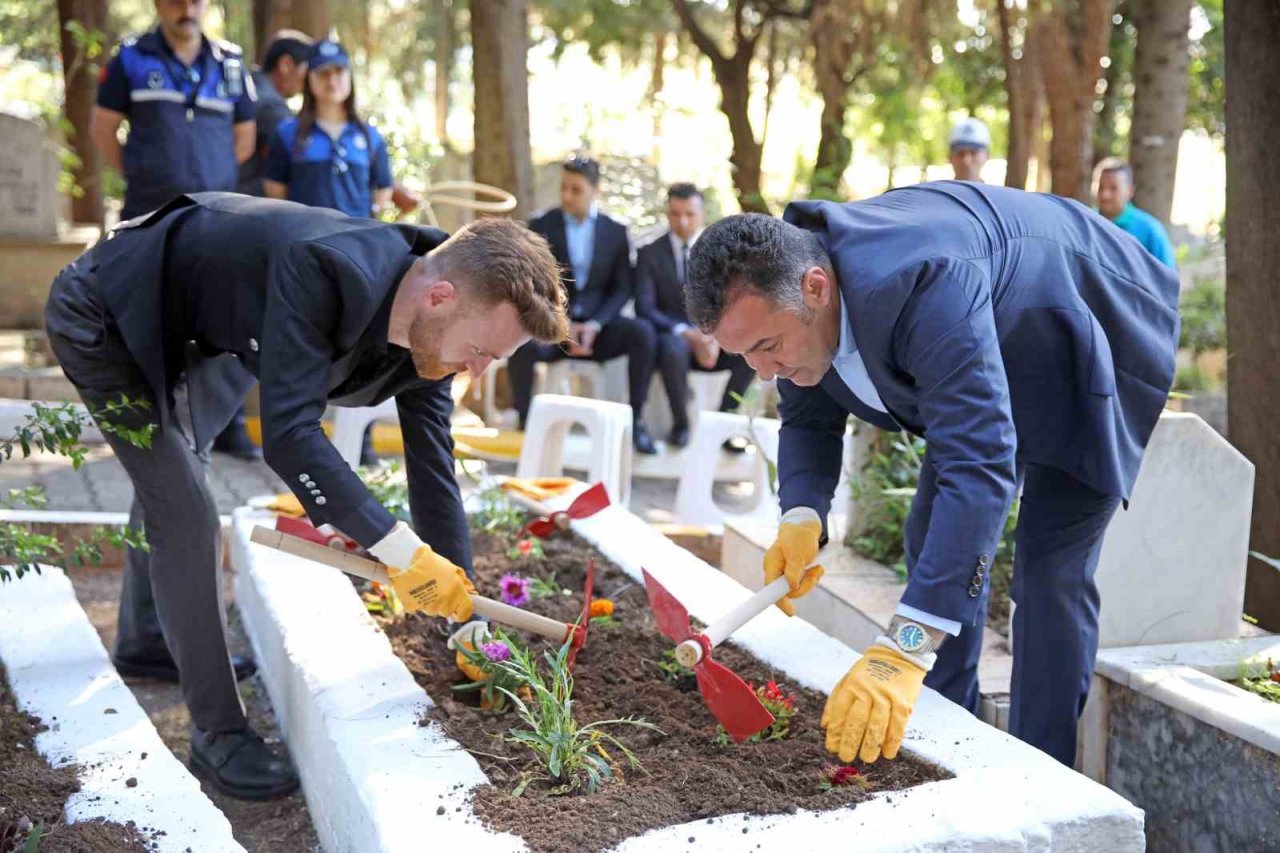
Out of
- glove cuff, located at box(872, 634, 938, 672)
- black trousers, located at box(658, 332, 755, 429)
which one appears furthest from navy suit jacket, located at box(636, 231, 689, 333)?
glove cuff, located at box(872, 634, 938, 672)

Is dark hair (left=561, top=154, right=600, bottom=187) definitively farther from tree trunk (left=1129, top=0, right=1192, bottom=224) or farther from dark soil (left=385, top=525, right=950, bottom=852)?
tree trunk (left=1129, top=0, right=1192, bottom=224)

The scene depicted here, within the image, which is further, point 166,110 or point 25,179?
point 25,179

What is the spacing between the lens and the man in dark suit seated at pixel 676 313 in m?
7.33

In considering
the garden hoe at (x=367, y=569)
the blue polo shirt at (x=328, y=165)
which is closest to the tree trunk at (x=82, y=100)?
the blue polo shirt at (x=328, y=165)

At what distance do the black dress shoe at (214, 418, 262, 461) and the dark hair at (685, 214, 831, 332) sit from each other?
462 cm

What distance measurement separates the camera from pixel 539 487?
4918 mm

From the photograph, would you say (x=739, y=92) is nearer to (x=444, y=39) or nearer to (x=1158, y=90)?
(x=1158, y=90)

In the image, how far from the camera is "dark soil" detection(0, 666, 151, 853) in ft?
7.56

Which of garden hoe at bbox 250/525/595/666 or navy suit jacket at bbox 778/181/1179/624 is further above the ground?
navy suit jacket at bbox 778/181/1179/624

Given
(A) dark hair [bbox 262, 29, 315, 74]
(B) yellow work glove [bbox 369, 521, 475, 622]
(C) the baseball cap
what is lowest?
(B) yellow work glove [bbox 369, 521, 475, 622]

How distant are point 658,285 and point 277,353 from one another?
16.2ft

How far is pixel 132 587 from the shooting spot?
12.6 ft

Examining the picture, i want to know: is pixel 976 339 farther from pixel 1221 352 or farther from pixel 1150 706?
pixel 1221 352

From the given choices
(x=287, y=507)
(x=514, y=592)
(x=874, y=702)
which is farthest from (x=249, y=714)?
(x=874, y=702)
